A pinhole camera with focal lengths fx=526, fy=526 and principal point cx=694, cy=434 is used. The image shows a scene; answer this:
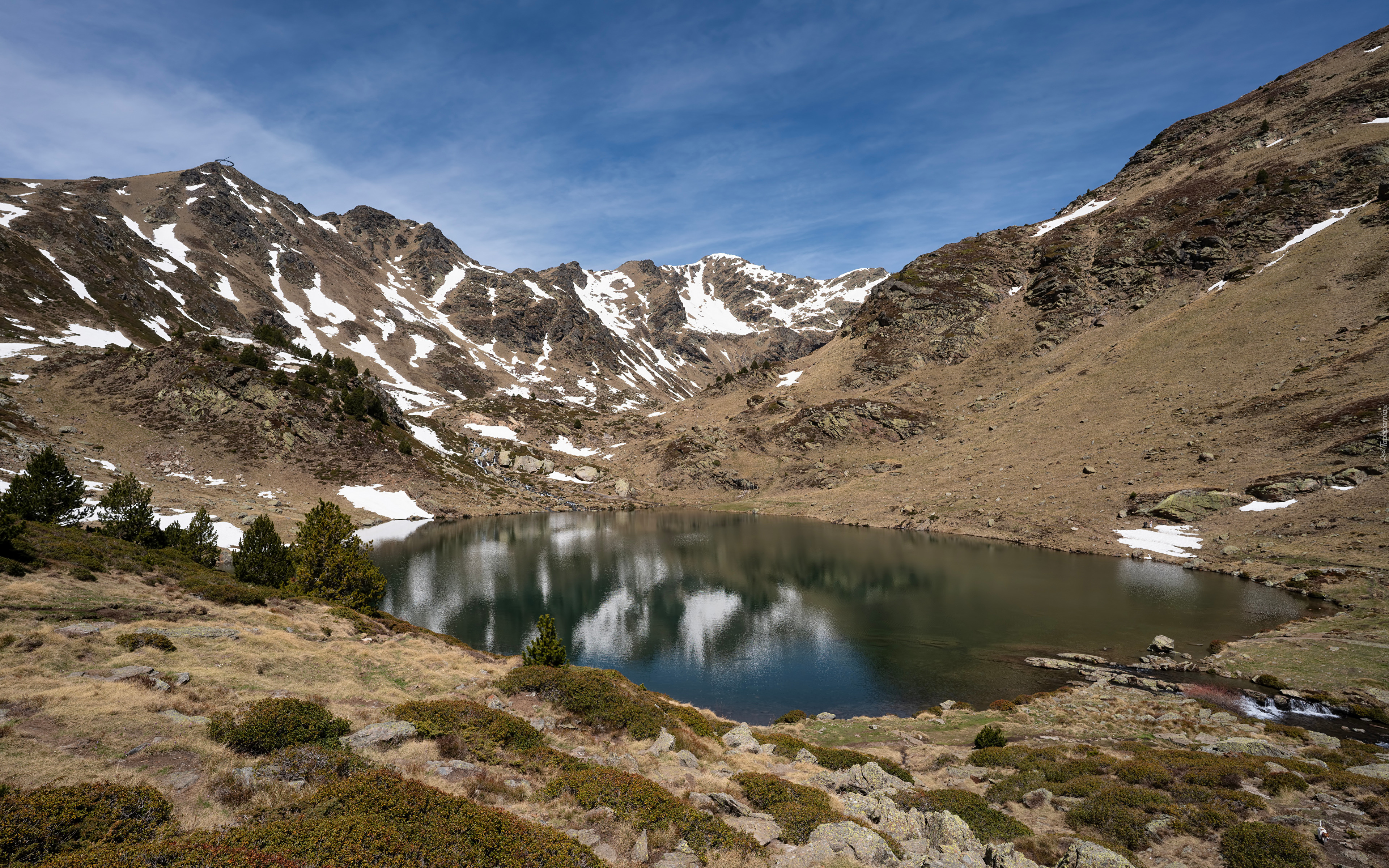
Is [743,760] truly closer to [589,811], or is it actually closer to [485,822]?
[589,811]

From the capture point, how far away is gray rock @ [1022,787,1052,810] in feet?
55.6

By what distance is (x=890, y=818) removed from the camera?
49.2 ft

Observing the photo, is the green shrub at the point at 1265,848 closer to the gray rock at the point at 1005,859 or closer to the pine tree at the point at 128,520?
the gray rock at the point at 1005,859

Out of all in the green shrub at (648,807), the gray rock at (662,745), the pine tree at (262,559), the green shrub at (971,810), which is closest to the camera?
the green shrub at (648,807)

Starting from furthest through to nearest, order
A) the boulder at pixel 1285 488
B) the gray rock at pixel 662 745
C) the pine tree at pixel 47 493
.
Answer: the boulder at pixel 1285 488
the pine tree at pixel 47 493
the gray rock at pixel 662 745

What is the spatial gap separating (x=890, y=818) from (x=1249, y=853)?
8302 millimetres

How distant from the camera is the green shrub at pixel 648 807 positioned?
12.0 metres

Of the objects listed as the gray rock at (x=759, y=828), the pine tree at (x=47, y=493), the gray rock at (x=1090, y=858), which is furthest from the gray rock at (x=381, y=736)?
the pine tree at (x=47, y=493)

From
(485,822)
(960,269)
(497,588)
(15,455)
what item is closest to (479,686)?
(485,822)

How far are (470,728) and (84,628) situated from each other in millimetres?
13738

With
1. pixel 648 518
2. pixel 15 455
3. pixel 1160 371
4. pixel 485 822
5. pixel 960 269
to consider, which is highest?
pixel 960 269

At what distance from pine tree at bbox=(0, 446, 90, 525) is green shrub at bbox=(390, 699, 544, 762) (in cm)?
3316

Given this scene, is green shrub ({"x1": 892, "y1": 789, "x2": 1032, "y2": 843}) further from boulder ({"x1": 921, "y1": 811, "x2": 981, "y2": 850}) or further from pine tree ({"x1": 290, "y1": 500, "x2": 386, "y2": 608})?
pine tree ({"x1": 290, "y1": 500, "x2": 386, "y2": 608})

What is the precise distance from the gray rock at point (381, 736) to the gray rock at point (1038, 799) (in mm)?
19174
